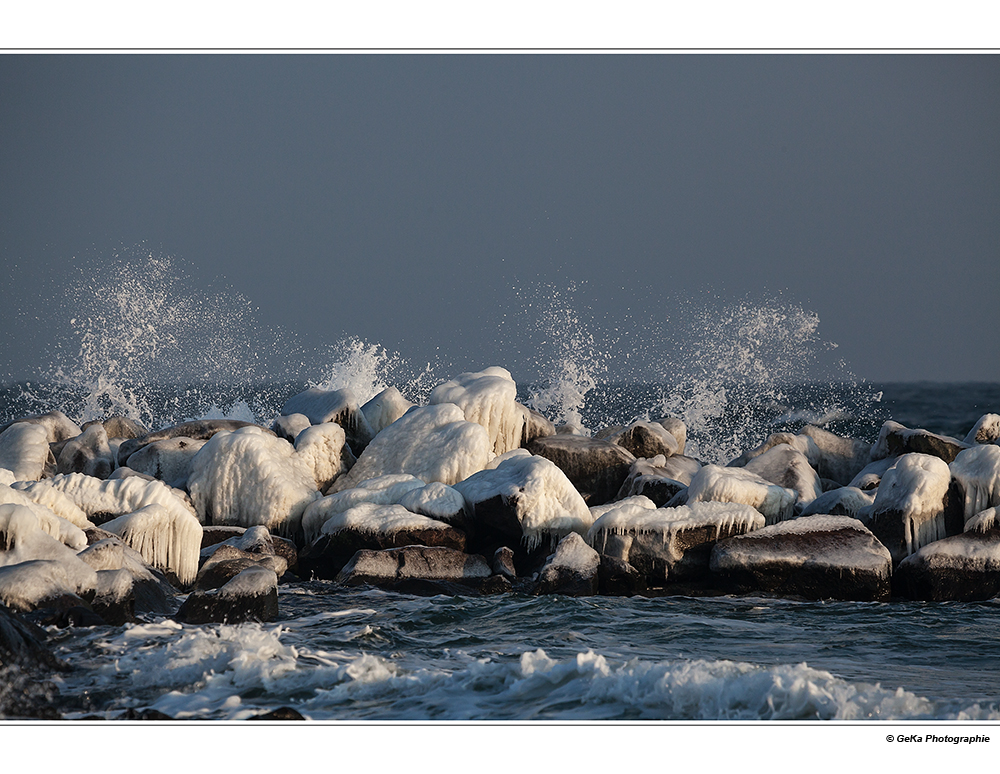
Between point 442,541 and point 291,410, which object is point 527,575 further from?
point 291,410

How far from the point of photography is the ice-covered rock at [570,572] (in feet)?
33.4

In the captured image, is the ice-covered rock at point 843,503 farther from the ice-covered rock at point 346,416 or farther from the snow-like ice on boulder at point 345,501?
the ice-covered rock at point 346,416

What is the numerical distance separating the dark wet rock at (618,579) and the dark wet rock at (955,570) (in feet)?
8.66

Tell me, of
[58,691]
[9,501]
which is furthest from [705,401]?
[58,691]

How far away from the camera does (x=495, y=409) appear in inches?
547

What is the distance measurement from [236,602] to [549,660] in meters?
2.90

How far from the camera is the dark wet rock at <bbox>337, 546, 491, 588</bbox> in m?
10.4

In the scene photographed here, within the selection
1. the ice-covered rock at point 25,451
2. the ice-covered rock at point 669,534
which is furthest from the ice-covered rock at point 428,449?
the ice-covered rock at point 25,451

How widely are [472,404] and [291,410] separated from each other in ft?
10.3

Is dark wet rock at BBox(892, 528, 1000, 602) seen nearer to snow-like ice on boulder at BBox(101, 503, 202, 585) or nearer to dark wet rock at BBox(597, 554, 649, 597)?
dark wet rock at BBox(597, 554, 649, 597)

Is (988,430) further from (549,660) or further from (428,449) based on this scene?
(549,660)

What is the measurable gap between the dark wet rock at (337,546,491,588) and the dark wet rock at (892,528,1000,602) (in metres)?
4.37

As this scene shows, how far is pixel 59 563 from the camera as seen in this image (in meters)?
8.37
